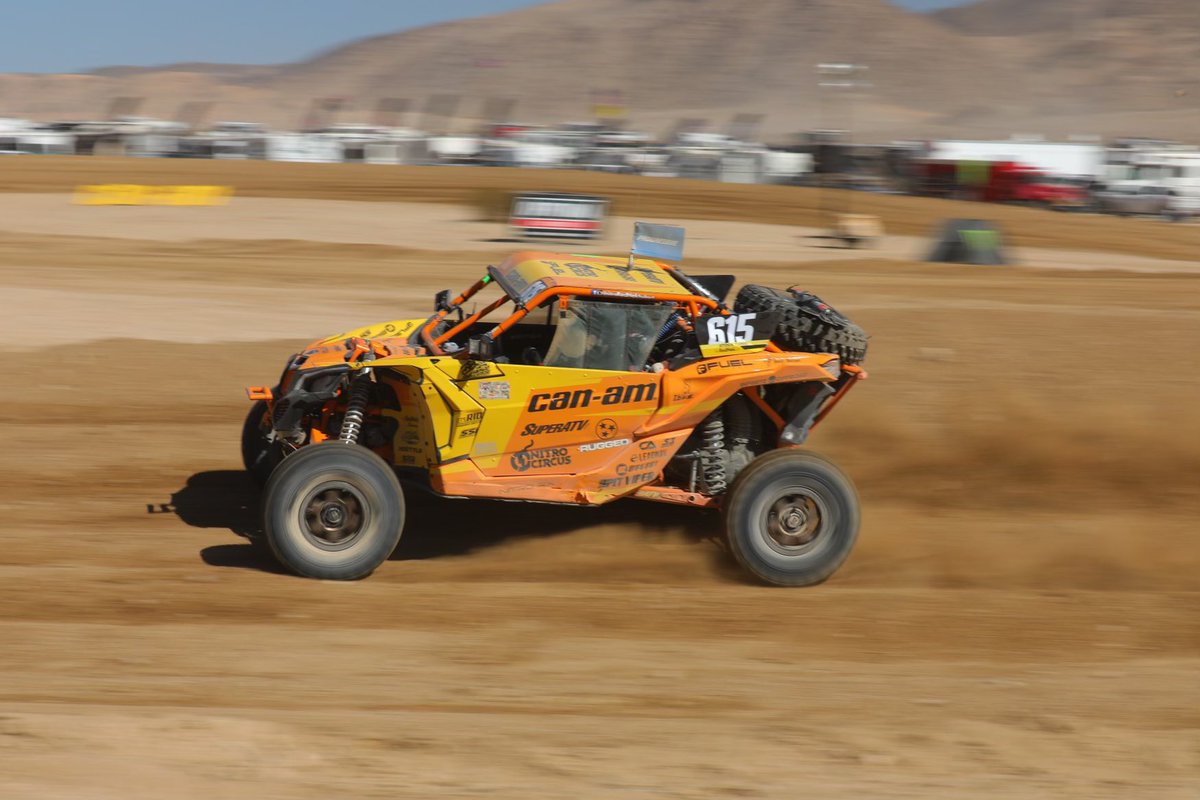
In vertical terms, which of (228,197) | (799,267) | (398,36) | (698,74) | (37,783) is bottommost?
(37,783)

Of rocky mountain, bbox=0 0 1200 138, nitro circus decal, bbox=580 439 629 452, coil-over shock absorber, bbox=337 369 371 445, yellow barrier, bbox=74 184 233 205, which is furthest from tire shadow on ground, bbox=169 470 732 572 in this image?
rocky mountain, bbox=0 0 1200 138

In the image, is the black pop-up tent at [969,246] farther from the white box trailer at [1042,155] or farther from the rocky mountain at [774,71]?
the rocky mountain at [774,71]

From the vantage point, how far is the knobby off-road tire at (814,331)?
752cm

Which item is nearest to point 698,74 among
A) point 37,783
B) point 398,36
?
point 398,36

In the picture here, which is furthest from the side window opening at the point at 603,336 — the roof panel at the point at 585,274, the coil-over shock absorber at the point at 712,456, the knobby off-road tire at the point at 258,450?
the knobby off-road tire at the point at 258,450

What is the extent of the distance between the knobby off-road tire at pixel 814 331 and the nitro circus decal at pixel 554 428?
1.31 m

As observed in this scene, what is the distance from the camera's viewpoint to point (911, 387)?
11273 millimetres

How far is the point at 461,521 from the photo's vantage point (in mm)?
8406

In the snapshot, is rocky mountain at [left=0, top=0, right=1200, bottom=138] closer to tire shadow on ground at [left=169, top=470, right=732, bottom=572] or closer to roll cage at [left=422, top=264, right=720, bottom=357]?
tire shadow on ground at [left=169, top=470, right=732, bottom=572]

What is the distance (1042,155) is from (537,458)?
36103mm

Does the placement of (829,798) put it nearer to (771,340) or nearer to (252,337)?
(771,340)

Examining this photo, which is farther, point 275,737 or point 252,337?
point 252,337

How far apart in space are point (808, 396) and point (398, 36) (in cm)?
19655

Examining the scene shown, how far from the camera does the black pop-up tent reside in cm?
2142
